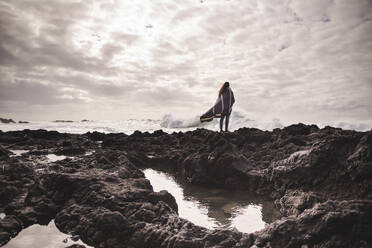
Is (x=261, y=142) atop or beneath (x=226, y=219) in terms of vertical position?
atop

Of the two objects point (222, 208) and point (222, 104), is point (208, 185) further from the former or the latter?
point (222, 104)

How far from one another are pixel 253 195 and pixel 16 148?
1111 cm

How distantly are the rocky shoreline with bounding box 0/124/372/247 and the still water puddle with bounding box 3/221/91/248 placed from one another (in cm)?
9

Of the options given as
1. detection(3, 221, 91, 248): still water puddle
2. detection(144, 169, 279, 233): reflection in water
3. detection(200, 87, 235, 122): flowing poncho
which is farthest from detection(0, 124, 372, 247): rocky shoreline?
detection(200, 87, 235, 122): flowing poncho

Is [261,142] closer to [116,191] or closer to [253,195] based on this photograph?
[253,195]

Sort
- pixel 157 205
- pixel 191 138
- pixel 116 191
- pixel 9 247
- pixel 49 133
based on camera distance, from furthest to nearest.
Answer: pixel 49 133 → pixel 191 138 → pixel 116 191 → pixel 157 205 → pixel 9 247

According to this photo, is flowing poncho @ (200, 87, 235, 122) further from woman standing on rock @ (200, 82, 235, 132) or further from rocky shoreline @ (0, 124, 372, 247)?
rocky shoreline @ (0, 124, 372, 247)

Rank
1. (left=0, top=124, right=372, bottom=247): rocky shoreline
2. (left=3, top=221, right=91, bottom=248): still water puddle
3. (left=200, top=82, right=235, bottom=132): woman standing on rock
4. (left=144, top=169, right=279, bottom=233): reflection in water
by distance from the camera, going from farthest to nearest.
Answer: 1. (left=200, top=82, right=235, bottom=132): woman standing on rock
2. (left=144, top=169, right=279, bottom=233): reflection in water
3. (left=3, top=221, right=91, bottom=248): still water puddle
4. (left=0, top=124, right=372, bottom=247): rocky shoreline

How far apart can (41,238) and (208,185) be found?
3.70m

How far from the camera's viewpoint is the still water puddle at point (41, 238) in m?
2.92

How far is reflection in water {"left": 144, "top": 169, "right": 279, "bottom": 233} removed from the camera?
3779 mm

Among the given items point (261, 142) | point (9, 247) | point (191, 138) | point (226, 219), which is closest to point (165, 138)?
point (191, 138)

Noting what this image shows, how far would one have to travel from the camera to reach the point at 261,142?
897cm

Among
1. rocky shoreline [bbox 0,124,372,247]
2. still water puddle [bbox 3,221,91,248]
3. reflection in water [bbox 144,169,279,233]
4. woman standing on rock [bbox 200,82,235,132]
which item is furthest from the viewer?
woman standing on rock [bbox 200,82,235,132]
